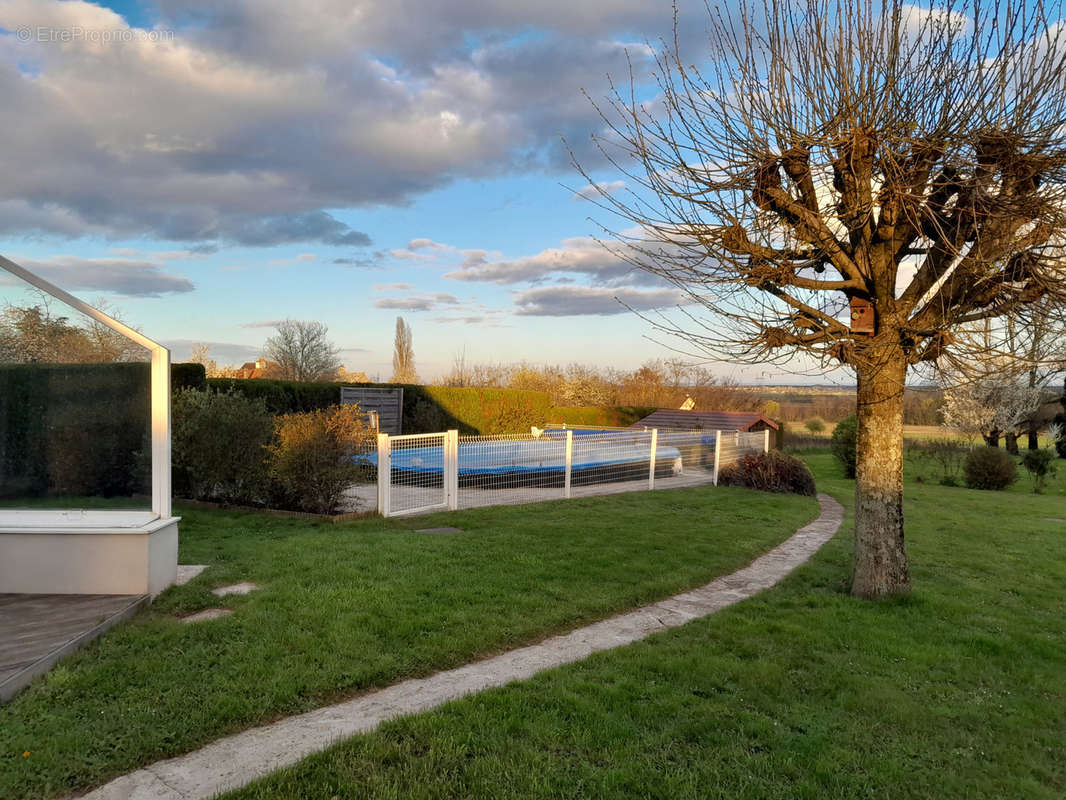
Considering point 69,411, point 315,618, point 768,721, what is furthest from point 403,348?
point 768,721

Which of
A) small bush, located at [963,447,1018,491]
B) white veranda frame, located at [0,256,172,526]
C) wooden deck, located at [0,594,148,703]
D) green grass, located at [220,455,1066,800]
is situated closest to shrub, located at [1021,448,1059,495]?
small bush, located at [963,447,1018,491]

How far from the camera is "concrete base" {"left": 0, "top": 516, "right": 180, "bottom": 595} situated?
4953 millimetres

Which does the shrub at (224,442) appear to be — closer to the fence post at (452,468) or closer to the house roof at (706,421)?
the fence post at (452,468)

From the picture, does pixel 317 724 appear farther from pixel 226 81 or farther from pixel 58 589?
pixel 226 81

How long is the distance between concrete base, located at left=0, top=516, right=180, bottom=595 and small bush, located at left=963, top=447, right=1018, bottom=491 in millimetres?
22105

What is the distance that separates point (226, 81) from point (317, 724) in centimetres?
926

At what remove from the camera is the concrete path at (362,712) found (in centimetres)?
261

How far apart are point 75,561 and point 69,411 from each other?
1.31 m

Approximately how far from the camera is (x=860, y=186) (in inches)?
200

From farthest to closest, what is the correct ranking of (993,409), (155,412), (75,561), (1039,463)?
(993,409), (1039,463), (155,412), (75,561)

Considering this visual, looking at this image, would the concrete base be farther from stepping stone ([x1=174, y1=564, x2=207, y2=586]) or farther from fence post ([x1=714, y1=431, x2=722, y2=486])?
fence post ([x1=714, y1=431, x2=722, y2=486])

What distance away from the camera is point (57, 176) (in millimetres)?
10164

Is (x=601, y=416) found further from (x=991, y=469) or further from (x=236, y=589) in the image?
(x=236, y=589)

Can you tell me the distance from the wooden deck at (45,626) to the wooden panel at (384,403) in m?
15.2
